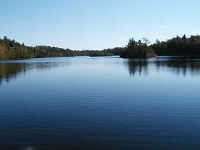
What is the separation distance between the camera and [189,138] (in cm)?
1057

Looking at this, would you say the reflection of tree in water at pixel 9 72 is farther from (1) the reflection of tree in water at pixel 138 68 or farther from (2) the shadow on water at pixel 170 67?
(1) the reflection of tree in water at pixel 138 68

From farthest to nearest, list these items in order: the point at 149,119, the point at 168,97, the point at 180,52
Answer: the point at 180,52 → the point at 168,97 → the point at 149,119

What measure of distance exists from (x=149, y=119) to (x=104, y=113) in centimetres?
340

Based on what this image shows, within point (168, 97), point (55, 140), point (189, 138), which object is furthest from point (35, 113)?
point (168, 97)

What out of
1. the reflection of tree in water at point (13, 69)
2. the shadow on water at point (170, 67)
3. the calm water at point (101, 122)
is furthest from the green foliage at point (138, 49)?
the calm water at point (101, 122)

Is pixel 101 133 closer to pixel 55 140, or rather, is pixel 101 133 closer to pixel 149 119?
pixel 55 140

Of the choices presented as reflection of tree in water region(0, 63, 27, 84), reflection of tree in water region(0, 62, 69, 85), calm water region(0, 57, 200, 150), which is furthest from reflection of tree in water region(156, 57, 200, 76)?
reflection of tree in water region(0, 62, 69, 85)

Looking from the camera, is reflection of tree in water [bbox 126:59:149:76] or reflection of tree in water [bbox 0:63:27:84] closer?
reflection of tree in water [bbox 0:63:27:84]

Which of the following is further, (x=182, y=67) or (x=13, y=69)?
(x=13, y=69)

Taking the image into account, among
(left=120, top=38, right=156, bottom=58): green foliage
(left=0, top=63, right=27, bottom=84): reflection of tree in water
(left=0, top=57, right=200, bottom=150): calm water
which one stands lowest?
(left=0, top=57, right=200, bottom=150): calm water

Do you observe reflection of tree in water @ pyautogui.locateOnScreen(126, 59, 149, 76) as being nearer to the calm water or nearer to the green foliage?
the calm water

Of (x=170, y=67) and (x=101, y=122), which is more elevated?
(x=170, y=67)

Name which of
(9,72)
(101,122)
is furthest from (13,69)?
(101,122)

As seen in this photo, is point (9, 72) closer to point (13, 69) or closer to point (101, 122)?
point (13, 69)
